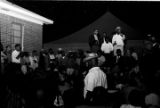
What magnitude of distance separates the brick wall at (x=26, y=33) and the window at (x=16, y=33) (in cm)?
22

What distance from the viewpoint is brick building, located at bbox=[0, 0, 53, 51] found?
15.6 metres

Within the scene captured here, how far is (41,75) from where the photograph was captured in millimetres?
8898

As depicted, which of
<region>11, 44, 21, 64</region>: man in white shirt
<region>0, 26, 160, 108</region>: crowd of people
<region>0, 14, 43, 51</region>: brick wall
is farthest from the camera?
<region>0, 14, 43, 51</region>: brick wall

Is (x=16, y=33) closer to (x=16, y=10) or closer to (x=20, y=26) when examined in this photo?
(x=20, y=26)

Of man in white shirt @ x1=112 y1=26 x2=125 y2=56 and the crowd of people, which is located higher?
man in white shirt @ x1=112 y1=26 x2=125 y2=56

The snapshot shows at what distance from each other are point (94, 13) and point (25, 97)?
581 inches

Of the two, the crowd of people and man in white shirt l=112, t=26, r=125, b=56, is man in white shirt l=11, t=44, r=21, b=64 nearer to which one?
the crowd of people

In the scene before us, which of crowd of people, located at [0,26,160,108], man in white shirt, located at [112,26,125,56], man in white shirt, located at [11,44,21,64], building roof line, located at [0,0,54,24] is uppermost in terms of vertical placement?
building roof line, located at [0,0,54,24]

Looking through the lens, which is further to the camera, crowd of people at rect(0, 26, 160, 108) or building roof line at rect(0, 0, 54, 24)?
building roof line at rect(0, 0, 54, 24)

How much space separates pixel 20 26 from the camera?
17969 mm

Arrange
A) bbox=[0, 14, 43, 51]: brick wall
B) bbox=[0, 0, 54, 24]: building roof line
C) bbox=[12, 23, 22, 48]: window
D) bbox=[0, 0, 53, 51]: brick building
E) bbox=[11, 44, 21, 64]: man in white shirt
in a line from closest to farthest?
bbox=[11, 44, 21, 64]: man in white shirt
bbox=[0, 0, 54, 24]: building roof line
bbox=[0, 0, 53, 51]: brick building
bbox=[0, 14, 43, 51]: brick wall
bbox=[12, 23, 22, 48]: window

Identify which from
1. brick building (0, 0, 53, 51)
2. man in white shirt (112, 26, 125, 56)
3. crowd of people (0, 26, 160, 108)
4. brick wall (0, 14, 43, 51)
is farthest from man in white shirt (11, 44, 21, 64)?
man in white shirt (112, 26, 125, 56)

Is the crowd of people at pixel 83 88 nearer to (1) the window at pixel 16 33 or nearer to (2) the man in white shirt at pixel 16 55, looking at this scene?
(2) the man in white shirt at pixel 16 55

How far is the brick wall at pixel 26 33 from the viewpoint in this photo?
15.7m
